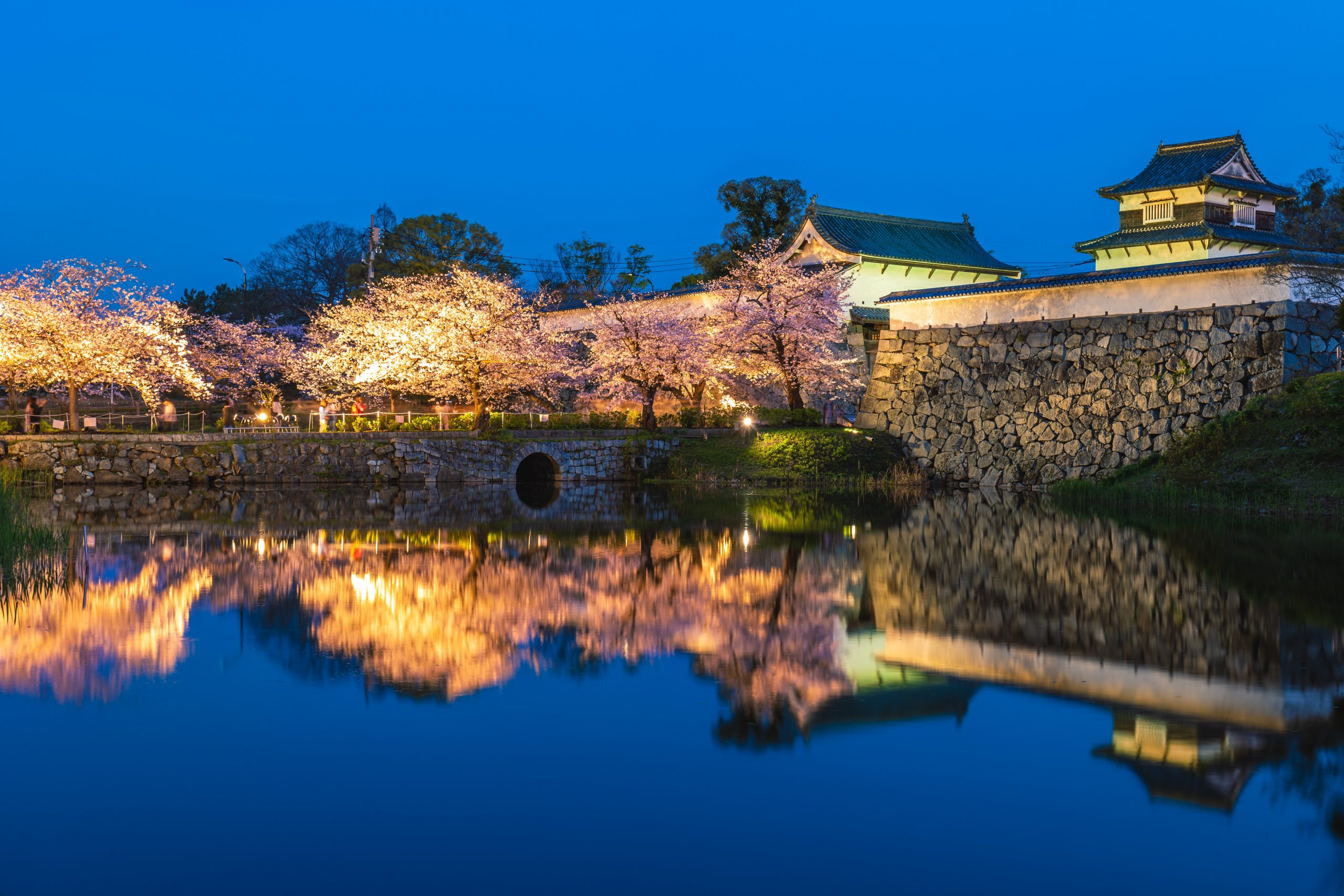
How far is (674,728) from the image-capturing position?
26.2 feet

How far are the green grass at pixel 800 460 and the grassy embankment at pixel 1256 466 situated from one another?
7.96 m

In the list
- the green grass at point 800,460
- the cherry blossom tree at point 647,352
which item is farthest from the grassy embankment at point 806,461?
the cherry blossom tree at point 647,352

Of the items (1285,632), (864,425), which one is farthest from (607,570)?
(864,425)

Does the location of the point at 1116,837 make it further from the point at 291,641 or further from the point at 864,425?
the point at 864,425

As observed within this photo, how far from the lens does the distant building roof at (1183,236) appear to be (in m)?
39.6

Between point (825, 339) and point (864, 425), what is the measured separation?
3.45 metres

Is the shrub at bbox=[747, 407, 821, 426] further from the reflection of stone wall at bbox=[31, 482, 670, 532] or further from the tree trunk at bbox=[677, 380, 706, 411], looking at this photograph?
the reflection of stone wall at bbox=[31, 482, 670, 532]

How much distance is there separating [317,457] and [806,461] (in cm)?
1591

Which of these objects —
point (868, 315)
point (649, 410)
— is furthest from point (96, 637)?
point (868, 315)

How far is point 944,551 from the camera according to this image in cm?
1841

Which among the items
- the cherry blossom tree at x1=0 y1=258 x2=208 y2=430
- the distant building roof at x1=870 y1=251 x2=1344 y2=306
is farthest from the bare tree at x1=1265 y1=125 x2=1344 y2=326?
the cherry blossom tree at x1=0 y1=258 x2=208 y2=430

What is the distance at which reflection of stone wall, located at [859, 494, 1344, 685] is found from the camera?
1005cm

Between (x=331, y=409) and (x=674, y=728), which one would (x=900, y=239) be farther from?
(x=674, y=728)

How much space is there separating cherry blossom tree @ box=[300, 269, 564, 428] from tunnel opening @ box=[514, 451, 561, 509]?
2608 millimetres
